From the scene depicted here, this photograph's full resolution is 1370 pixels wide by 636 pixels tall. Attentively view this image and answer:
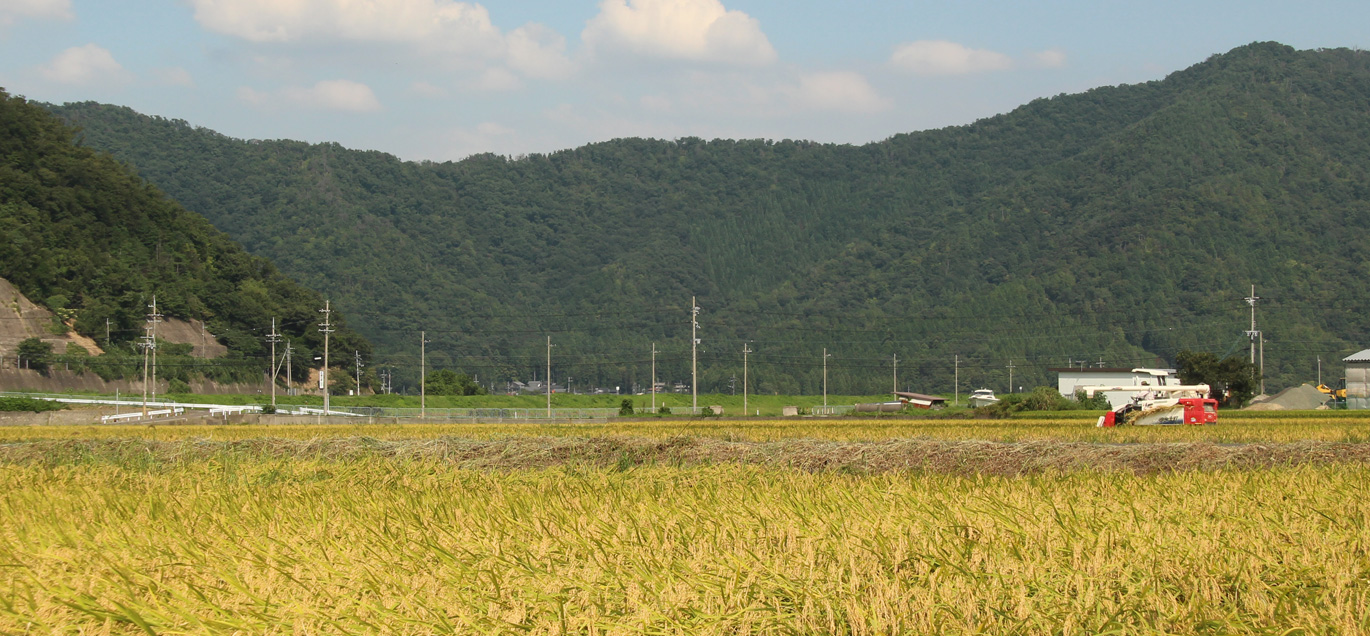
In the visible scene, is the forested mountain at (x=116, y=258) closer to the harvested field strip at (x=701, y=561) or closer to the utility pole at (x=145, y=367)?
the utility pole at (x=145, y=367)

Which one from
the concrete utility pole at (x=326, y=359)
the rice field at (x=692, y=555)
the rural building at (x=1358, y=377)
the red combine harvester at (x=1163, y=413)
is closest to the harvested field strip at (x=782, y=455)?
the rice field at (x=692, y=555)

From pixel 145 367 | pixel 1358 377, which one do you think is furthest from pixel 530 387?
pixel 1358 377

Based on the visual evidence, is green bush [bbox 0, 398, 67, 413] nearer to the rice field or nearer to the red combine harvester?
the rice field

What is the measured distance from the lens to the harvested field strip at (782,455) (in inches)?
613

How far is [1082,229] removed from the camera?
15012cm

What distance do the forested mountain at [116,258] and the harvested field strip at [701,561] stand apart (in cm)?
8066

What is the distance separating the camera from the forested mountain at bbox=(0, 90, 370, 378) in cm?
8231

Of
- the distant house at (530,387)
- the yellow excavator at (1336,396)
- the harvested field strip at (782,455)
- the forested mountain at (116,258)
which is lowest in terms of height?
the distant house at (530,387)

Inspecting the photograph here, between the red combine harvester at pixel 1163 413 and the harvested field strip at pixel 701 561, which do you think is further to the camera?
the red combine harvester at pixel 1163 413

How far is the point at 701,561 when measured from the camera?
20.0 ft

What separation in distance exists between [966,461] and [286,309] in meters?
93.6

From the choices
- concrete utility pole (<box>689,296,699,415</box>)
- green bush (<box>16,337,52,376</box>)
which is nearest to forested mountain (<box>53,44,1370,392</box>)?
concrete utility pole (<box>689,296,699,415</box>)

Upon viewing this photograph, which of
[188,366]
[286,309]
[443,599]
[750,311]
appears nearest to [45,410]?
[188,366]

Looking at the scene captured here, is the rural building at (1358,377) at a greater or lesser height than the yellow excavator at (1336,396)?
greater
